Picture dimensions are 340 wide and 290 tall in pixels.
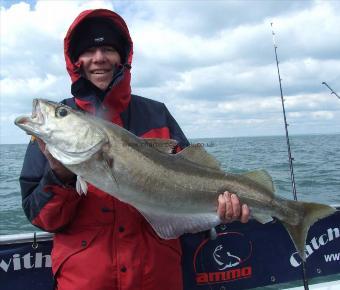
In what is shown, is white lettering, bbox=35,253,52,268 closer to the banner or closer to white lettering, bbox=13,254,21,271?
white lettering, bbox=13,254,21,271

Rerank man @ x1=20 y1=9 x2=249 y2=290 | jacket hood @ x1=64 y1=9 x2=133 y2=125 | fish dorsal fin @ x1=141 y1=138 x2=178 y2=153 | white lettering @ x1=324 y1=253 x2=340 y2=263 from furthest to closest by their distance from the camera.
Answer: white lettering @ x1=324 y1=253 x2=340 y2=263
jacket hood @ x1=64 y1=9 x2=133 y2=125
fish dorsal fin @ x1=141 y1=138 x2=178 y2=153
man @ x1=20 y1=9 x2=249 y2=290

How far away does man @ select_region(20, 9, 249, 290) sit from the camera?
10.6 ft

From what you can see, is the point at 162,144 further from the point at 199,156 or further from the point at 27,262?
the point at 27,262

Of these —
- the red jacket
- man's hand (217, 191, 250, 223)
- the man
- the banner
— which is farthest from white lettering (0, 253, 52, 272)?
man's hand (217, 191, 250, 223)

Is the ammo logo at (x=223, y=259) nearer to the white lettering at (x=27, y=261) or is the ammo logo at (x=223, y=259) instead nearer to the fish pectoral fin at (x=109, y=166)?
the white lettering at (x=27, y=261)

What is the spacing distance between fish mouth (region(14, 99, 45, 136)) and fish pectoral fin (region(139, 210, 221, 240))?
1037 mm

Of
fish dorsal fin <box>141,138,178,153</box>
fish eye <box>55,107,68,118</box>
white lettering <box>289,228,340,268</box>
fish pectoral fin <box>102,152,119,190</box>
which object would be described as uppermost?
fish eye <box>55,107,68,118</box>

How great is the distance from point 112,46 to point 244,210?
193 cm

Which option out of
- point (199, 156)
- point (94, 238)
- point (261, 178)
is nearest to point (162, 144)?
point (199, 156)

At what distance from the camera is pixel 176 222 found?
3482mm

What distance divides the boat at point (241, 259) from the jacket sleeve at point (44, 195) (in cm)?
132

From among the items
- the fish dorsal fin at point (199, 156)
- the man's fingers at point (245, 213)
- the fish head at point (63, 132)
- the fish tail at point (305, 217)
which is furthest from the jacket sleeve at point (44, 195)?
the fish tail at point (305, 217)

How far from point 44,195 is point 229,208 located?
1498 millimetres

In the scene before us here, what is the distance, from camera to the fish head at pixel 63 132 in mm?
3061
